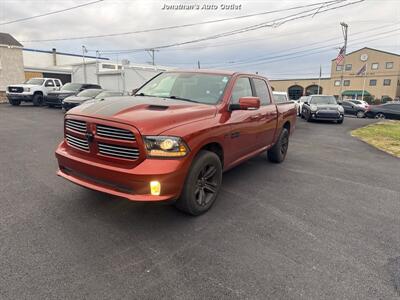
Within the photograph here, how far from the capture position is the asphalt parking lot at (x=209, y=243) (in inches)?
89.6

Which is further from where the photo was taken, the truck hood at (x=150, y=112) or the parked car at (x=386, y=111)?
the parked car at (x=386, y=111)

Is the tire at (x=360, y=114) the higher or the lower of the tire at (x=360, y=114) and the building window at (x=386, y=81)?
the lower

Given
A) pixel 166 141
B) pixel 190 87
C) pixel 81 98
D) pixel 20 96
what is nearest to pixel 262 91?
pixel 190 87

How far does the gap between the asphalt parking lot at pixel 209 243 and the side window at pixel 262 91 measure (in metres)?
1.59

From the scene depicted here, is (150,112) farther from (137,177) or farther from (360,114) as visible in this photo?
(360,114)

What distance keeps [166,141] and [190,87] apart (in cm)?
165

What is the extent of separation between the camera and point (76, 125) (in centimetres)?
330

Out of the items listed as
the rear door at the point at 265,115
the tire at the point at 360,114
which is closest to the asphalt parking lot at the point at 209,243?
the rear door at the point at 265,115

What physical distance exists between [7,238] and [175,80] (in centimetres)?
Answer: 308

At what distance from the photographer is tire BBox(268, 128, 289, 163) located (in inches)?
239

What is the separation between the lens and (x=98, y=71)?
28.0 m

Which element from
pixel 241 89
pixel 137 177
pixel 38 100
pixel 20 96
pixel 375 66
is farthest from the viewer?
pixel 375 66

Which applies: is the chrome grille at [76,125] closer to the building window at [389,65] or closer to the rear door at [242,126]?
the rear door at [242,126]

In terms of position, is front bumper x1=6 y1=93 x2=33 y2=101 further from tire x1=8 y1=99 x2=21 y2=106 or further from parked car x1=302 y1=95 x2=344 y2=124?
parked car x1=302 y1=95 x2=344 y2=124
